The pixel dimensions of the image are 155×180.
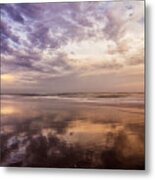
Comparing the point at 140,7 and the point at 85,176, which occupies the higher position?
the point at 140,7

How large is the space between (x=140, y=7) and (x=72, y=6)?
30 centimetres

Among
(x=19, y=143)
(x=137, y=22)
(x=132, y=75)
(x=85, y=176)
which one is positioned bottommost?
(x=85, y=176)

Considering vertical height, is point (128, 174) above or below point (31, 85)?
below

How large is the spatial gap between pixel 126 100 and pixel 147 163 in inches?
11.8

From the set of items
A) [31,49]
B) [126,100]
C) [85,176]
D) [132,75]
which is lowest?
[85,176]

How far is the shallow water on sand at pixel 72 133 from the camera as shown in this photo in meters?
1.59

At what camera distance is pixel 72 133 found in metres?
1.62

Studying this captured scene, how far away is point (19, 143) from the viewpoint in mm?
1641

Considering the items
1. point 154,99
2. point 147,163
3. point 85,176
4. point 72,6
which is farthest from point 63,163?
point 72,6

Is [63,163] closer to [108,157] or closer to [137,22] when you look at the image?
[108,157]

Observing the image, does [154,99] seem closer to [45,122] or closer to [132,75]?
[132,75]

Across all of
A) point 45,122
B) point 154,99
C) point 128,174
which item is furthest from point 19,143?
point 154,99

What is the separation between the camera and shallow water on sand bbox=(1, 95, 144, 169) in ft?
5.21

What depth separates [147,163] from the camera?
1604 millimetres
